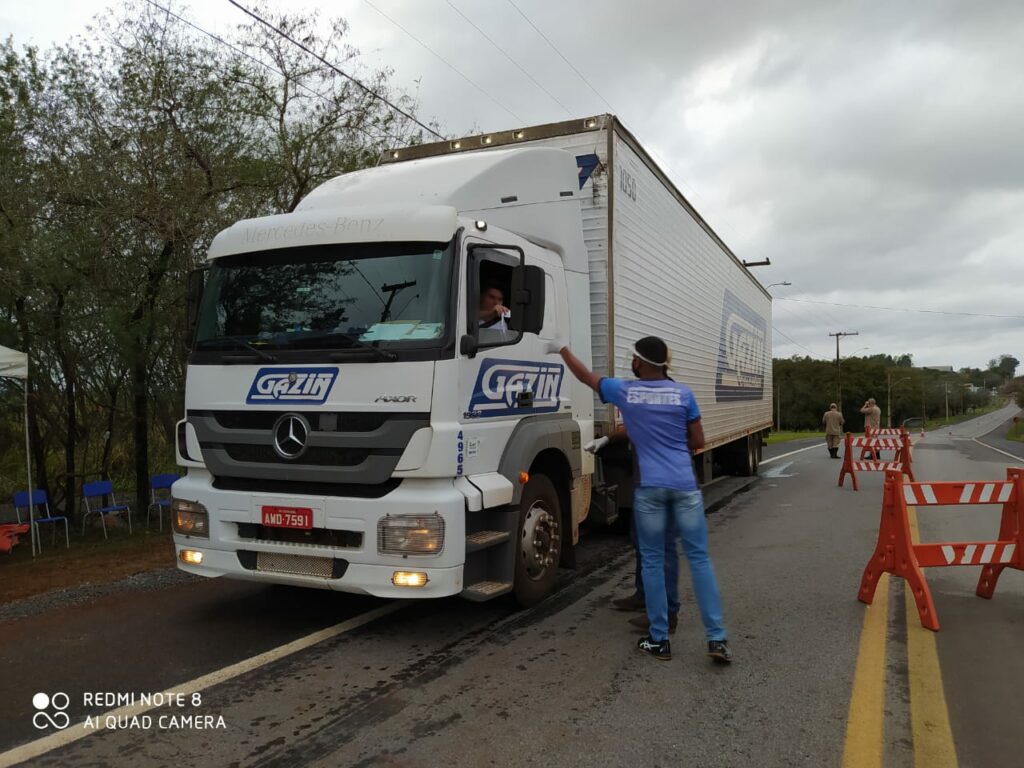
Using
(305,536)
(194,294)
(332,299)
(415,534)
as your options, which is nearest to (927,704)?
(415,534)

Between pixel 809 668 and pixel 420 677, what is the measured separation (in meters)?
2.24

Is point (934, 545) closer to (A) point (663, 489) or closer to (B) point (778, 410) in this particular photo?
(A) point (663, 489)

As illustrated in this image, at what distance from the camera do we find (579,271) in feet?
20.3

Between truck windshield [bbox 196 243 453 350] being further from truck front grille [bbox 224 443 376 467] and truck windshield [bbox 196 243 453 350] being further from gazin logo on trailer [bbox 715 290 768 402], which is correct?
Result: gazin logo on trailer [bbox 715 290 768 402]

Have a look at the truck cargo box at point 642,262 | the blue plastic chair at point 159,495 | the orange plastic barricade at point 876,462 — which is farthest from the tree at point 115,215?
the orange plastic barricade at point 876,462

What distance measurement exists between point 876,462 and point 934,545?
8267 millimetres

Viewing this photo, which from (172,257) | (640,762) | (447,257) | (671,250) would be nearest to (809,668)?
(640,762)

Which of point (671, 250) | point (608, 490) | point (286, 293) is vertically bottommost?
point (608, 490)

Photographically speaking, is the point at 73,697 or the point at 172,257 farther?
the point at 172,257

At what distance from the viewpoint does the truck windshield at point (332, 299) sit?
437cm

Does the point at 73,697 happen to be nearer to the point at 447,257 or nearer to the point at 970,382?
the point at 447,257

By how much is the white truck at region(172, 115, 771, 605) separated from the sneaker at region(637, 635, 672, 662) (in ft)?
3.07

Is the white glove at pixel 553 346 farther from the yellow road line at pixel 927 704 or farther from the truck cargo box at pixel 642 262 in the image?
the yellow road line at pixel 927 704

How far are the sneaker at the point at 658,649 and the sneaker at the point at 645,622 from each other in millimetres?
350
